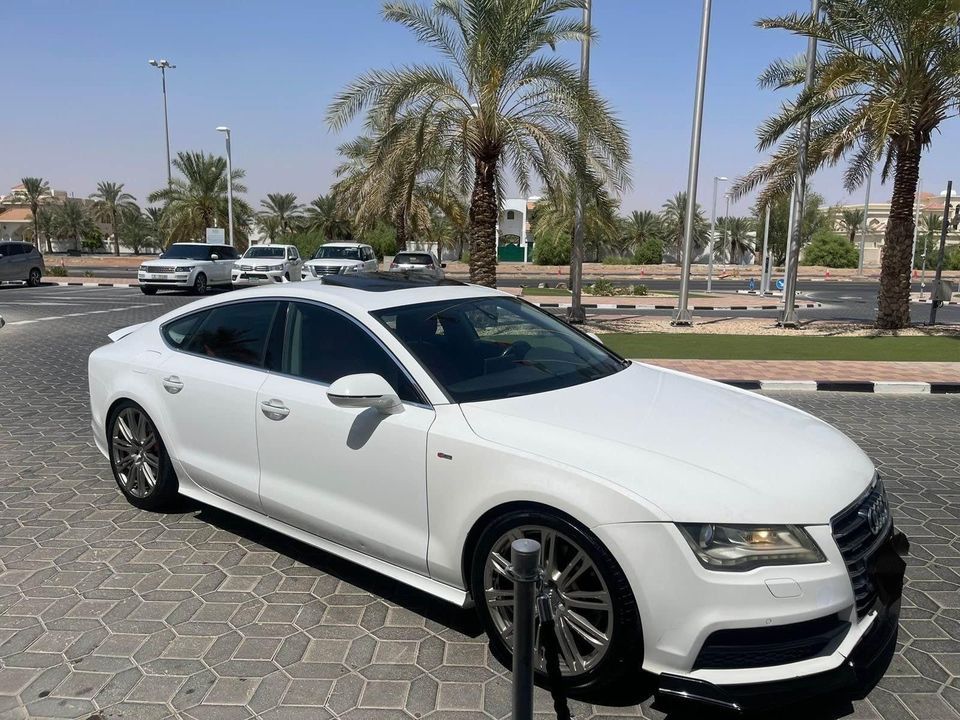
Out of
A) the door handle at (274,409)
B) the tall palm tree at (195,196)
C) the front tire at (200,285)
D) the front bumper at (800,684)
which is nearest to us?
the front bumper at (800,684)

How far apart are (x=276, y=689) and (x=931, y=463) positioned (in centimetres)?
→ 563

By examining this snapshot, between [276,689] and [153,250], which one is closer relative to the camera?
[276,689]

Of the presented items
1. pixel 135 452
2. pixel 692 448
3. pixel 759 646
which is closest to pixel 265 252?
pixel 135 452

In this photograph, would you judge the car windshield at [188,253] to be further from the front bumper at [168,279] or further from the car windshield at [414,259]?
the car windshield at [414,259]

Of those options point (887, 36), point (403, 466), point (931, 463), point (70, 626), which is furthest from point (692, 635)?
point (887, 36)

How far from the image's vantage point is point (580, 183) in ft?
47.4

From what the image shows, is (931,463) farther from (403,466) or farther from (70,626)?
(70,626)

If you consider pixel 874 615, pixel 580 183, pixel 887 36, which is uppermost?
pixel 887 36

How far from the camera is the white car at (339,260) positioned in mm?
26328

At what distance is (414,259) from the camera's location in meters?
26.6

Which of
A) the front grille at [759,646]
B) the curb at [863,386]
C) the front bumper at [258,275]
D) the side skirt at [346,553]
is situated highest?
the front bumper at [258,275]

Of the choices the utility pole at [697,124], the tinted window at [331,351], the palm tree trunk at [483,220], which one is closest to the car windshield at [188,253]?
the palm tree trunk at [483,220]

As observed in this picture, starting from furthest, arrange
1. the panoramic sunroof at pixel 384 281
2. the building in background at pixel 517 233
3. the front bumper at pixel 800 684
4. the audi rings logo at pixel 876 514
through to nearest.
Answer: the building in background at pixel 517 233
the panoramic sunroof at pixel 384 281
the audi rings logo at pixel 876 514
the front bumper at pixel 800 684

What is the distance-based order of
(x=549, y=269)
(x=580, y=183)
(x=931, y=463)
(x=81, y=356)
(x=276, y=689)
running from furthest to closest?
(x=549, y=269) → (x=580, y=183) → (x=81, y=356) → (x=931, y=463) → (x=276, y=689)
